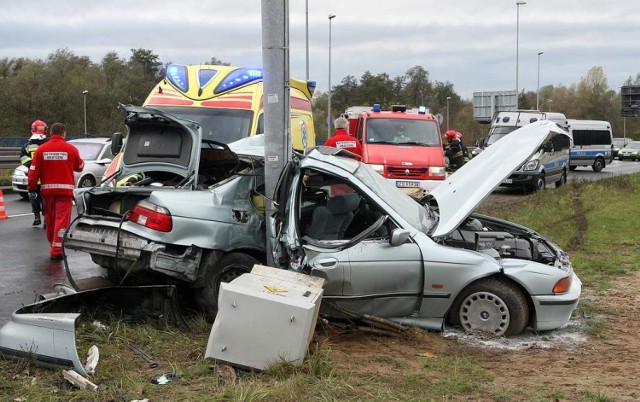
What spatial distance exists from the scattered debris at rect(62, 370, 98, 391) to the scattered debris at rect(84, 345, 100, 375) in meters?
0.18

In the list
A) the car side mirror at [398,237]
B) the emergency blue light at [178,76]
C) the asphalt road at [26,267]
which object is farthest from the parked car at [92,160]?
the car side mirror at [398,237]

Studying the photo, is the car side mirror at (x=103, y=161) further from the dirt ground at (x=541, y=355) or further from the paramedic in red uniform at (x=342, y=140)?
the dirt ground at (x=541, y=355)

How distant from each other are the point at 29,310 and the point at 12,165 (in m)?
21.2

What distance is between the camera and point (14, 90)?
4953 cm

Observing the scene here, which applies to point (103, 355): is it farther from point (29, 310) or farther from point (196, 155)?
point (196, 155)

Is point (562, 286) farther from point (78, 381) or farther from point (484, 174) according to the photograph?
point (78, 381)

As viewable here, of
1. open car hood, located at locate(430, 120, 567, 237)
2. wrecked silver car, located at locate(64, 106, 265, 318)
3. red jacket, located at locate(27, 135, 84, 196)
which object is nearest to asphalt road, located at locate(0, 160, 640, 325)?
red jacket, located at locate(27, 135, 84, 196)

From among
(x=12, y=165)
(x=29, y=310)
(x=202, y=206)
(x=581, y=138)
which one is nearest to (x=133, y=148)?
(x=202, y=206)

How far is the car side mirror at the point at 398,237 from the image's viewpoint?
5.80 metres

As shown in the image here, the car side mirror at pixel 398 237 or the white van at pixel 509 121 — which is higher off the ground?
the white van at pixel 509 121

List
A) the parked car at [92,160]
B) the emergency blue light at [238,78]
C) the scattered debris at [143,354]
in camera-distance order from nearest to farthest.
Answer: the scattered debris at [143,354]
the emergency blue light at [238,78]
the parked car at [92,160]

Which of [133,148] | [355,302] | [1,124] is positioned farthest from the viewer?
[1,124]

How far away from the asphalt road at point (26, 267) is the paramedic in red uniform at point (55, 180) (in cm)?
40

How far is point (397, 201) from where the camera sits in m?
6.60
